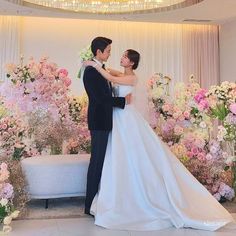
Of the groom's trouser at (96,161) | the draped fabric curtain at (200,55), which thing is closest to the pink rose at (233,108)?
the groom's trouser at (96,161)

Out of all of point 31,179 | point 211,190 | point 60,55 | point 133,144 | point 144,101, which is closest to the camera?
point 133,144

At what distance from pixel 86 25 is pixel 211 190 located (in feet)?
17.8

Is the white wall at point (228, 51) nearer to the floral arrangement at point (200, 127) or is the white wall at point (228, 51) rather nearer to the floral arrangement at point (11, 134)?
the floral arrangement at point (200, 127)

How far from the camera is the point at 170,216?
336 centimetres

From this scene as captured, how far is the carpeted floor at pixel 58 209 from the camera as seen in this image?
3.70 metres

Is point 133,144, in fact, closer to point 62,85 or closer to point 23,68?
point 62,85

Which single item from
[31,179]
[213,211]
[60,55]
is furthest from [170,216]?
[60,55]

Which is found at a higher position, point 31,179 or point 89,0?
point 89,0

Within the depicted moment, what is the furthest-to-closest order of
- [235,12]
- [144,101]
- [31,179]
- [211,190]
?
[235,12], [144,101], [211,190], [31,179]

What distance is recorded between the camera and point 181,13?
725cm

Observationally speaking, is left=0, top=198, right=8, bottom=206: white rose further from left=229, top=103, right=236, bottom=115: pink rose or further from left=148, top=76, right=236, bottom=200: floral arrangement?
left=229, top=103, right=236, bottom=115: pink rose

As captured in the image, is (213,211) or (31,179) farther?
(31,179)

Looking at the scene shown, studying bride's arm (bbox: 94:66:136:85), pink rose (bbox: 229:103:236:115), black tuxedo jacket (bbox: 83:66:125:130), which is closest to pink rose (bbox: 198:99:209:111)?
pink rose (bbox: 229:103:236:115)

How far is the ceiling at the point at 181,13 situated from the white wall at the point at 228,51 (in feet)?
0.84
